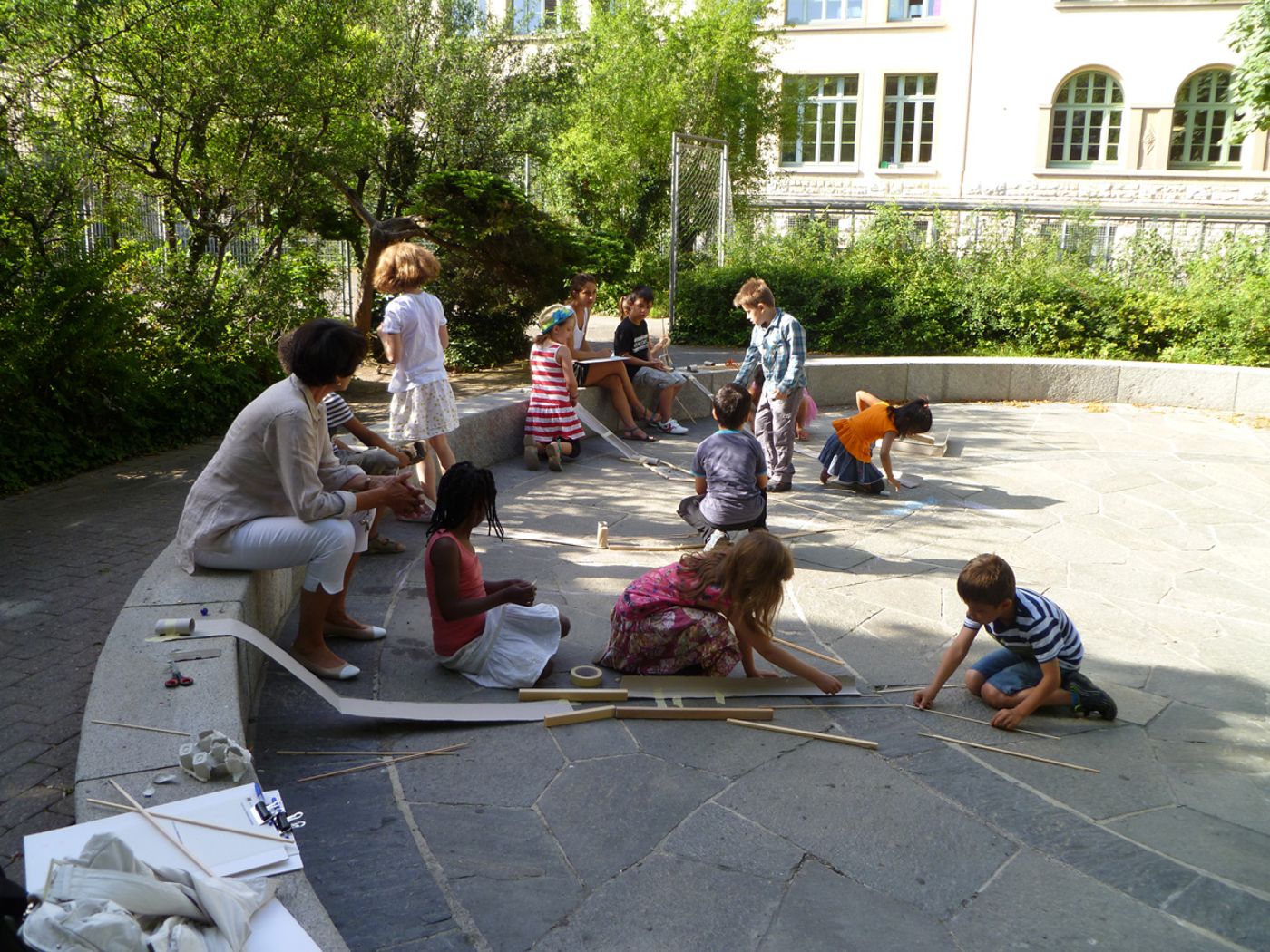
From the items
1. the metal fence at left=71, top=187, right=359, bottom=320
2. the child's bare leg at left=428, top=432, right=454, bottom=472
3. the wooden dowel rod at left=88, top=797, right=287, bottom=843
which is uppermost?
the metal fence at left=71, top=187, right=359, bottom=320

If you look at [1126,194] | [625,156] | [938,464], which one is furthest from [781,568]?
[1126,194]

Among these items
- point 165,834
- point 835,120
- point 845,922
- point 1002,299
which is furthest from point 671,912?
point 835,120

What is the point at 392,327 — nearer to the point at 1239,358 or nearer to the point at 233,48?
the point at 233,48

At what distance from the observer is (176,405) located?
9391mm

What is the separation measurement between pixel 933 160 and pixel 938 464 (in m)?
22.9

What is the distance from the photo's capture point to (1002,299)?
46.8 feet

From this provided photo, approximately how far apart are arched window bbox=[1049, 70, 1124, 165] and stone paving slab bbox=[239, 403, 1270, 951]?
25.2m

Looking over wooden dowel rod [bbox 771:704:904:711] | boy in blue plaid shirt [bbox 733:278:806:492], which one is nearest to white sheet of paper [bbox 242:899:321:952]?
wooden dowel rod [bbox 771:704:904:711]

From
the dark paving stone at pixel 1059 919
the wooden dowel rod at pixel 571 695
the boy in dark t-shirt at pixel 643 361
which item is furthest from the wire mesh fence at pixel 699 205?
the dark paving stone at pixel 1059 919

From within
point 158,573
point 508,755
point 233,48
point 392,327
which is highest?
point 233,48

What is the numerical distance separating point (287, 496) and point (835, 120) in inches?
1145

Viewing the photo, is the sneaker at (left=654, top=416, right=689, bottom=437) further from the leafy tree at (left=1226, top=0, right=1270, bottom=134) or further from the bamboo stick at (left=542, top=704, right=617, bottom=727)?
the leafy tree at (left=1226, top=0, right=1270, bottom=134)

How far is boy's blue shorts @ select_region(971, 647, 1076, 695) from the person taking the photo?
4.73 metres

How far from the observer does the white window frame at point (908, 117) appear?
3014 centimetres
